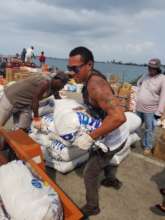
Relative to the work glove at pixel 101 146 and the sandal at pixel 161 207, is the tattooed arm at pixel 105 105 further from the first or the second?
the sandal at pixel 161 207

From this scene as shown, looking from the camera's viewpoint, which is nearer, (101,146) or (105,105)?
(105,105)

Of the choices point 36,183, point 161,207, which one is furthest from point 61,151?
point 161,207

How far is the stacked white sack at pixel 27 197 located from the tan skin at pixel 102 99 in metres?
0.70

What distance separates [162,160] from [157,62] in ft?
5.88

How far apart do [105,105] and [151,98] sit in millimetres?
2740

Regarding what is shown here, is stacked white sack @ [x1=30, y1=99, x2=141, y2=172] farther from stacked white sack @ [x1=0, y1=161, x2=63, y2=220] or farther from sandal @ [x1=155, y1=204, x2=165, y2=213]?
sandal @ [x1=155, y1=204, x2=165, y2=213]

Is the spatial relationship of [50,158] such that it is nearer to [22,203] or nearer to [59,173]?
[59,173]

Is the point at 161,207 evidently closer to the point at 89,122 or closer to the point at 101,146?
the point at 101,146

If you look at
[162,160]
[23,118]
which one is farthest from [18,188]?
[162,160]

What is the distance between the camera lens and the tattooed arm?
260 centimetres

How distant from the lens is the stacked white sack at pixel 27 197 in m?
2.36

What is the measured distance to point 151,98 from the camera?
17.0 ft

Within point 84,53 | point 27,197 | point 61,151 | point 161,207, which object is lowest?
point 161,207

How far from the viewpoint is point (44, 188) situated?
8.48 feet
